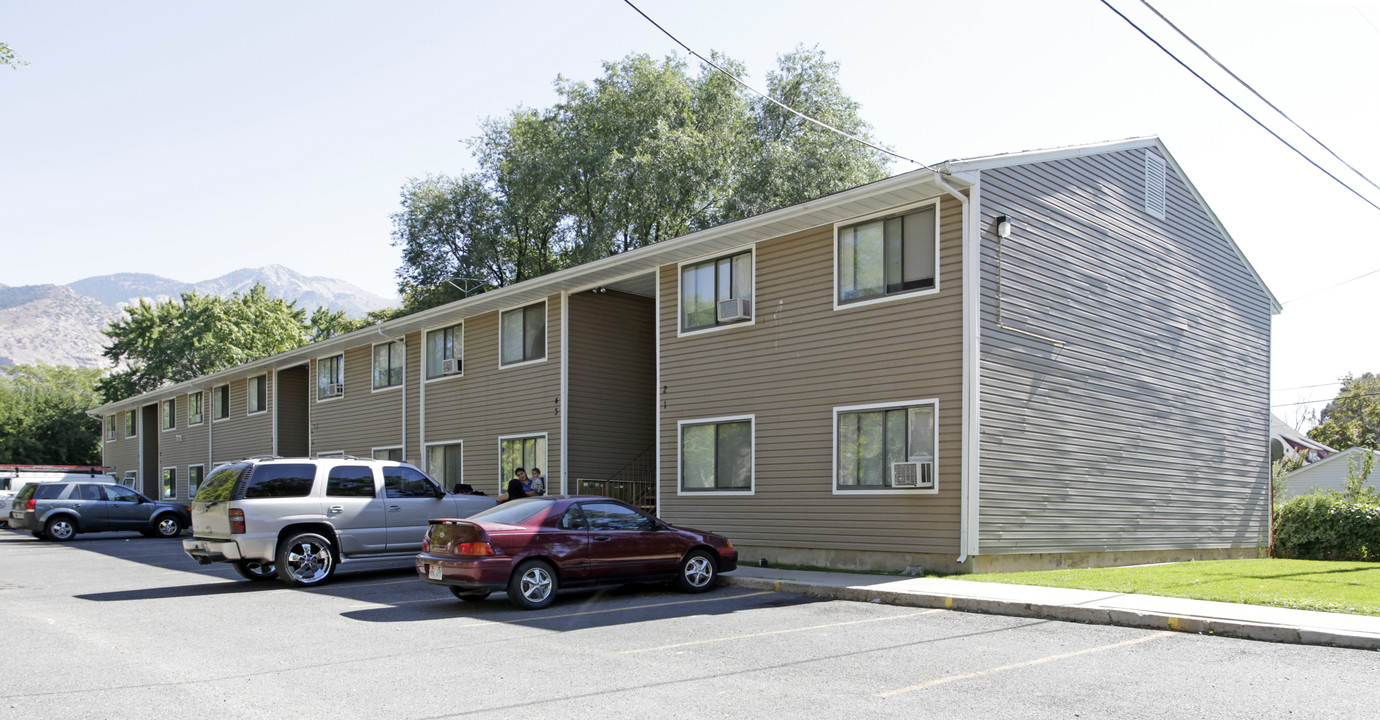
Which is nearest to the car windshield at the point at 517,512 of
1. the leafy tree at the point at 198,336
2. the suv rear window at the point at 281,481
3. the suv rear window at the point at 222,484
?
the suv rear window at the point at 281,481

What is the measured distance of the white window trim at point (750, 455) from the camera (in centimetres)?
1725

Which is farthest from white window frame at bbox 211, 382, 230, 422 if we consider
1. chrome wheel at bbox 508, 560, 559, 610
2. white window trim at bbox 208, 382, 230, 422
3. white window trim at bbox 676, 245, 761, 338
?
chrome wheel at bbox 508, 560, 559, 610

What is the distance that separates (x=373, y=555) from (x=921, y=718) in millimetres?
10722

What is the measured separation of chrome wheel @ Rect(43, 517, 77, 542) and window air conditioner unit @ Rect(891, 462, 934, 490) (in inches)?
926

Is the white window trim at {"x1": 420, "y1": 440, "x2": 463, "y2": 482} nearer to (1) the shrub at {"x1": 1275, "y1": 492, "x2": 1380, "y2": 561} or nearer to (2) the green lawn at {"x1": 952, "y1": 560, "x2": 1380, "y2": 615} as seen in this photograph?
(2) the green lawn at {"x1": 952, "y1": 560, "x2": 1380, "y2": 615}

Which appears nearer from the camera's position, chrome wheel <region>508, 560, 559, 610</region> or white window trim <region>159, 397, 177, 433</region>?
chrome wheel <region>508, 560, 559, 610</region>

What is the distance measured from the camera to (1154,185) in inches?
731

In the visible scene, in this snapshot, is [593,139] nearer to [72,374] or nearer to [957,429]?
[957,429]

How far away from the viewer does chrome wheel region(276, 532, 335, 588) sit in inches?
562

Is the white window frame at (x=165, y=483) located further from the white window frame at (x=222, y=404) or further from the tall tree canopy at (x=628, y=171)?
the tall tree canopy at (x=628, y=171)

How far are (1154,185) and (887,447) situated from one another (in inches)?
309

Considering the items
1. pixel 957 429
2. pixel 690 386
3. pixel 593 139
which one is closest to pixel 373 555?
pixel 690 386

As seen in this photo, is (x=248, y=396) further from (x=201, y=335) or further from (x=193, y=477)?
(x=201, y=335)

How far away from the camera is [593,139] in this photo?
3991 cm
